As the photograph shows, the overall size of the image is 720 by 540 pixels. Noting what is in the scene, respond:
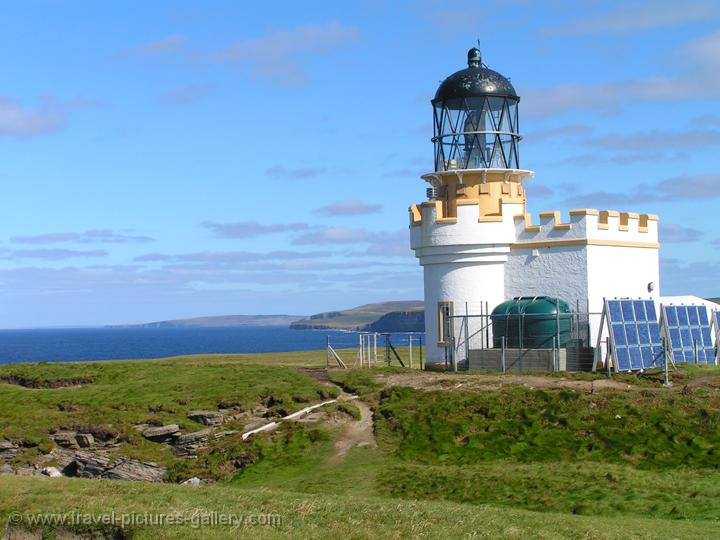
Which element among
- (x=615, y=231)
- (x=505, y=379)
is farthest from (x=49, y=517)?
(x=615, y=231)

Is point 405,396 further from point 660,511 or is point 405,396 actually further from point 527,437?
point 660,511

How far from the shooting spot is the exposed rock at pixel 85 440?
28.7 m

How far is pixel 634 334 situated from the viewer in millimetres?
34031

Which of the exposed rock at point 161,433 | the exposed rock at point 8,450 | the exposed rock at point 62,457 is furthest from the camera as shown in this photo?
the exposed rock at point 161,433

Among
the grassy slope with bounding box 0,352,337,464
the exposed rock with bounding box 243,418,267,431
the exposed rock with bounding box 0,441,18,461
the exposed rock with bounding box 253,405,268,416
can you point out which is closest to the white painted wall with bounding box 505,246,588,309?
the grassy slope with bounding box 0,352,337,464

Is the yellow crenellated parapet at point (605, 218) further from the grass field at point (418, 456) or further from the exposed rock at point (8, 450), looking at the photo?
the exposed rock at point (8, 450)

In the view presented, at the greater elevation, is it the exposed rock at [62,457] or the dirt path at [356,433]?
the dirt path at [356,433]

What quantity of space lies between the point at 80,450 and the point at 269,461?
234 inches

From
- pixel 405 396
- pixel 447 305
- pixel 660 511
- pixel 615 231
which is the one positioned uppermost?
pixel 615 231

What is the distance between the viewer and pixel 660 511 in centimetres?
2031

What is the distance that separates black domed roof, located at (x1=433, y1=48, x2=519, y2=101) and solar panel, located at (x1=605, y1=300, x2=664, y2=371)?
11.3 metres

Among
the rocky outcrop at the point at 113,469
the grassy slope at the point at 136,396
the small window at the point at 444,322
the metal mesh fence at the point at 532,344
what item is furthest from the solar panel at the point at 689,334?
the rocky outcrop at the point at 113,469

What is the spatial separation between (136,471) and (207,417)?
15.2 feet

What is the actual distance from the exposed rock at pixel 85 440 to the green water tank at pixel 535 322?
15.8 metres
